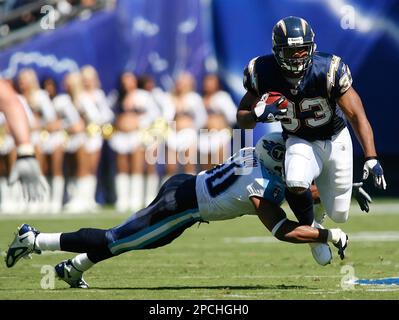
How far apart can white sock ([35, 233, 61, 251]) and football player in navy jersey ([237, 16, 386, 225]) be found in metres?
1.26

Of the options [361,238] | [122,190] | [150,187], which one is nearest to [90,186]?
[122,190]

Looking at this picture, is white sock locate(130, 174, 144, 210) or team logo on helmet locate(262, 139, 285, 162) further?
white sock locate(130, 174, 144, 210)

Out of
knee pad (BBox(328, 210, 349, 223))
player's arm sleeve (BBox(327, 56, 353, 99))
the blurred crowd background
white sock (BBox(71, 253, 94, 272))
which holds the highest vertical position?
the blurred crowd background

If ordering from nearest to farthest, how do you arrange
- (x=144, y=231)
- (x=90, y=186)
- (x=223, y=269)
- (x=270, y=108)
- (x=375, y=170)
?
(x=270, y=108) → (x=375, y=170) → (x=144, y=231) → (x=223, y=269) → (x=90, y=186)

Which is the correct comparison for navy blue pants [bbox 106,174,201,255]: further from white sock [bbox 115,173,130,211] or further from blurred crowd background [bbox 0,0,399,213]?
white sock [bbox 115,173,130,211]

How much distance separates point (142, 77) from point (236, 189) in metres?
6.59

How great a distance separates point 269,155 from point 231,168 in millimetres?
238

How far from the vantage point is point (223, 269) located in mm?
6680

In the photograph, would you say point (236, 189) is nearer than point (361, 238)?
Yes

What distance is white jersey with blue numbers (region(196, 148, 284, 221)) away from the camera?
5.79 m

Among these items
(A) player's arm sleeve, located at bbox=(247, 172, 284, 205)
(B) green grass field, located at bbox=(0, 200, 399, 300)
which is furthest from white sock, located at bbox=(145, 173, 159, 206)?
(A) player's arm sleeve, located at bbox=(247, 172, 284, 205)

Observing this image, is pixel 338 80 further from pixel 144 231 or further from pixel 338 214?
pixel 144 231

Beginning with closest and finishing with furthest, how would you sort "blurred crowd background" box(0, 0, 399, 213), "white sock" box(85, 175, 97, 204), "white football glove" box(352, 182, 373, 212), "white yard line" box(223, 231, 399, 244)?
"white football glove" box(352, 182, 373, 212), "white yard line" box(223, 231, 399, 244), "white sock" box(85, 175, 97, 204), "blurred crowd background" box(0, 0, 399, 213)

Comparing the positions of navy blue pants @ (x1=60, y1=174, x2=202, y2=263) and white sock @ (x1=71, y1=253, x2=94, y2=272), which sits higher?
navy blue pants @ (x1=60, y1=174, x2=202, y2=263)
